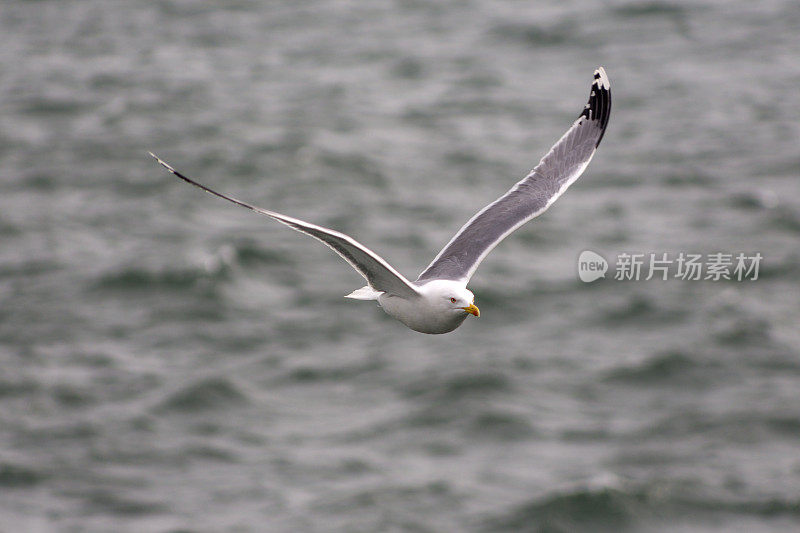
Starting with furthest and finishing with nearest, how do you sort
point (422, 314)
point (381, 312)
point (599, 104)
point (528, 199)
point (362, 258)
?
1. point (381, 312)
2. point (599, 104)
3. point (528, 199)
4. point (422, 314)
5. point (362, 258)

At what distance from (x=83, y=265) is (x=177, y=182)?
7813 mm

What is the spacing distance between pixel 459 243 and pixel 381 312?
118 ft

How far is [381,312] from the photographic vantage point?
50625mm

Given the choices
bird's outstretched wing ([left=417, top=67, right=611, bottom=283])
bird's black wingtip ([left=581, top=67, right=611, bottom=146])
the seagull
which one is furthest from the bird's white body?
bird's black wingtip ([left=581, top=67, right=611, bottom=146])

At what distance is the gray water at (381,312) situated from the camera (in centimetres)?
4334

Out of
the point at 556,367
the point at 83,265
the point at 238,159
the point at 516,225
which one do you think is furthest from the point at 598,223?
the point at 516,225

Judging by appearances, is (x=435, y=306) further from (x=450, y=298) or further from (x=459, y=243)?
(x=459, y=243)

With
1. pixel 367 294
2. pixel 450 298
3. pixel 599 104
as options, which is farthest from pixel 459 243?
pixel 599 104

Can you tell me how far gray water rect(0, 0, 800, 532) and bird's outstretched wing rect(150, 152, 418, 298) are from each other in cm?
3026

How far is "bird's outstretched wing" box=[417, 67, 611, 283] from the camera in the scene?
1422cm

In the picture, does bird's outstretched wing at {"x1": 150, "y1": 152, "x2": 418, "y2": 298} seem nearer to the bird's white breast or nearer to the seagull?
the seagull

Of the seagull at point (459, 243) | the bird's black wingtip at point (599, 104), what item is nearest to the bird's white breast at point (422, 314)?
the seagull at point (459, 243)

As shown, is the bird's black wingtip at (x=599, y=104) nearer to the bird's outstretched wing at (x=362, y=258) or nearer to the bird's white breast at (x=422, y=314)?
the bird's white breast at (x=422, y=314)

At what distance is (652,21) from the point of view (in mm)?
68625
